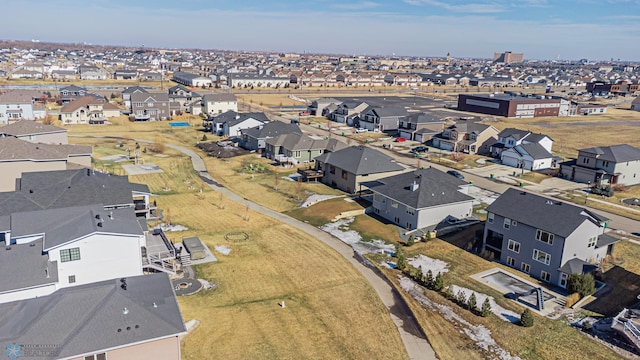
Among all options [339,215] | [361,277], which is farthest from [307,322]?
[339,215]

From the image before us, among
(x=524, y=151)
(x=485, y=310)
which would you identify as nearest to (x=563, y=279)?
(x=485, y=310)

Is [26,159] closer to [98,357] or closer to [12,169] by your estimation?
[12,169]

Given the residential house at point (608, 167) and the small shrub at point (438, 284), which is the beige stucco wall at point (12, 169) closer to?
the small shrub at point (438, 284)

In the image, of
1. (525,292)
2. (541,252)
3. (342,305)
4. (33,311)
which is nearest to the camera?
(33,311)

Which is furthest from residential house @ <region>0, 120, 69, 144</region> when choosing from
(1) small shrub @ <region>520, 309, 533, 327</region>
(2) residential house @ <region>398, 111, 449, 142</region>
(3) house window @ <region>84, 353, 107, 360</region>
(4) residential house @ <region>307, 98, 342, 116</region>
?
(4) residential house @ <region>307, 98, 342, 116</region>

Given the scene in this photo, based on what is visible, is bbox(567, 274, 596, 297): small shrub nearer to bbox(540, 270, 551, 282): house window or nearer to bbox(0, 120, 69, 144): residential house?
bbox(540, 270, 551, 282): house window

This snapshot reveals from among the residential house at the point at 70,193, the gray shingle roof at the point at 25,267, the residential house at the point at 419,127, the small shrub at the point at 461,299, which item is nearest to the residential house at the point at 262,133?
the residential house at the point at 419,127

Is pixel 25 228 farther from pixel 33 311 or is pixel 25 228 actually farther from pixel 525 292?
pixel 525 292
